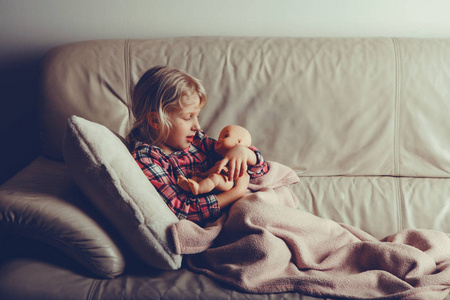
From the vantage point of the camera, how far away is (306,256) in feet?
4.02

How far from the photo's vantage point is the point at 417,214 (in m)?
1.61

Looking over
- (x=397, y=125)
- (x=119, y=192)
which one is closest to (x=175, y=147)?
(x=119, y=192)

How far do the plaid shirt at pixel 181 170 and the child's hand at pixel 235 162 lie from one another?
9 cm

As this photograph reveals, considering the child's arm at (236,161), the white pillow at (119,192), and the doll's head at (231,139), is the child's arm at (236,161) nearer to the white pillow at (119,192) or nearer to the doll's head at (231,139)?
the doll's head at (231,139)

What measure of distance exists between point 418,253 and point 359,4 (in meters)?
1.10

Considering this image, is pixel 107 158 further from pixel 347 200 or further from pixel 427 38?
pixel 427 38

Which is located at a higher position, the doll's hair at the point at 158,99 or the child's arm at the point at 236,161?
the doll's hair at the point at 158,99

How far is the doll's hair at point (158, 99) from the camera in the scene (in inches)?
55.2

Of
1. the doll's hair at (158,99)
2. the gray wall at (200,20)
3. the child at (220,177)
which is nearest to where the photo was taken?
the child at (220,177)

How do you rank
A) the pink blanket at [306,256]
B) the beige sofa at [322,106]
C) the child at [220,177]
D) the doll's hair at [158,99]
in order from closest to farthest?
the pink blanket at [306,256] → the child at [220,177] → the doll's hair at [158,99] → the beige sofa at [322,106]

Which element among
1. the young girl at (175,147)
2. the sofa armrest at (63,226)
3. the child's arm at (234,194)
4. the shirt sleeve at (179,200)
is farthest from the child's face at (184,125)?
the sofa armrest at (63,226)

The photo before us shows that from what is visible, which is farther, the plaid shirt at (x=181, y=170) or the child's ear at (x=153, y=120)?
the child's ear at (x=153, y=120)

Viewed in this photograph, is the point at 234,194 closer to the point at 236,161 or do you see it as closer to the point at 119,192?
the point at 236,161

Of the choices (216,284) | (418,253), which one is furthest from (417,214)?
(216,284)
